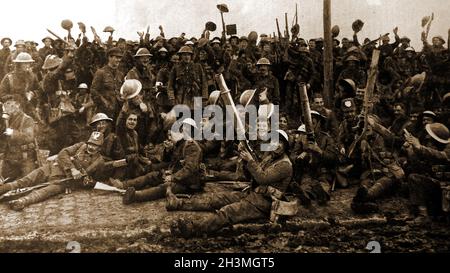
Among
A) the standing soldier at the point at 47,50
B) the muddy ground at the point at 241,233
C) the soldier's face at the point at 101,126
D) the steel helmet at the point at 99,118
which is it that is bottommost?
the muddy ground at the point at 241,233

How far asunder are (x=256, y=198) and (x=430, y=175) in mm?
2663

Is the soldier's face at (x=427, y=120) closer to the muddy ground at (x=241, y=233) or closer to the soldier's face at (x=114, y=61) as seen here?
the muddy ground at (x=241, y=233)

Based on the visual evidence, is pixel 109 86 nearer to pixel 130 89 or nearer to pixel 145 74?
pixel 130 89

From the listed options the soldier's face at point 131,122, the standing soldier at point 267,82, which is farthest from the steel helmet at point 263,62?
the soldier's face at point 131,122

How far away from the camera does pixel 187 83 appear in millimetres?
8328

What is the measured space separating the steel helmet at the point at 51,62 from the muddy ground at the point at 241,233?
2921 millimetres

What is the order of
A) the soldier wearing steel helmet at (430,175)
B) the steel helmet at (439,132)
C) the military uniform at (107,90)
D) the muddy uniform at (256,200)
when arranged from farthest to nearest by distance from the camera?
the military uniform at (107,90) → the steel helmet at (439,132) → the soldier wearing steel helmet at (430,175) → the muddy uniform at (256,200)

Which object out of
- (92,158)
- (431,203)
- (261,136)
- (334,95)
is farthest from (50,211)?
(431,203)

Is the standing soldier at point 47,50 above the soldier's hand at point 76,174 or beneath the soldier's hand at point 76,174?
above

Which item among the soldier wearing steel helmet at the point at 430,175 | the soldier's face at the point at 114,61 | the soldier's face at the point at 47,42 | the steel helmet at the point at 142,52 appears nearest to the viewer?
the soldier wearing steel helmet at the point at 430,175

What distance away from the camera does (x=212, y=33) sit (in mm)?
8969

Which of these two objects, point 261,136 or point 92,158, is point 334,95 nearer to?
point 261,136

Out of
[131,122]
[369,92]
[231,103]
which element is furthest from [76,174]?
[369,92]

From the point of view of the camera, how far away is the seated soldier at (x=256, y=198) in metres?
6.84
